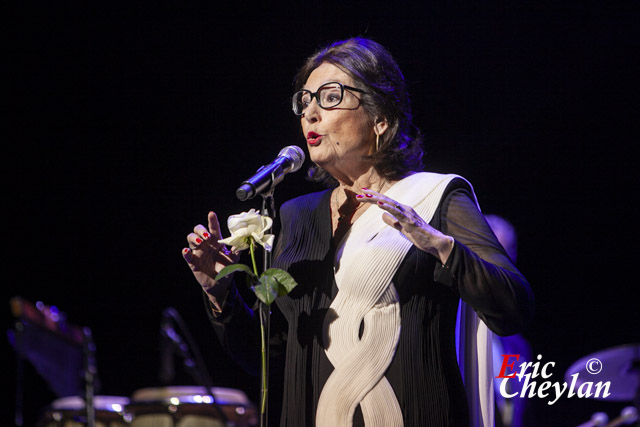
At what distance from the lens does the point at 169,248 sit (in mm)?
4578

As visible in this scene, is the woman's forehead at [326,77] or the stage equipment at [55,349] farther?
the stage equipment at [55,349]

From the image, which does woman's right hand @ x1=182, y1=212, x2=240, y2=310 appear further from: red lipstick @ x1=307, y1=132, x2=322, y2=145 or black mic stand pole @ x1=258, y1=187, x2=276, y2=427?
red lipstick @ x1=307, y1=132, x2=322, y2=145

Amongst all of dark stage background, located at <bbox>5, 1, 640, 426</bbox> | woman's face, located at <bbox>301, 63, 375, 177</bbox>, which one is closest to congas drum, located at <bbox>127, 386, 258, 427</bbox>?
dark stage background, located at <bbox>5, 1, 640, 426</bbox>

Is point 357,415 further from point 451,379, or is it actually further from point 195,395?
point 195,395

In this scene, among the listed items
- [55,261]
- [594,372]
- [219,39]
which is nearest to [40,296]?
[55,261]

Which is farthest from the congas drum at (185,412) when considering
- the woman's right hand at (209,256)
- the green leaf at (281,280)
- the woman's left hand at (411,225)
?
the woman's left hand at (411,225)

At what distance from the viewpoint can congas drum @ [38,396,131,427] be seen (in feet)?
12.1

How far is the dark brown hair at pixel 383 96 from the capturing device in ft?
6.63

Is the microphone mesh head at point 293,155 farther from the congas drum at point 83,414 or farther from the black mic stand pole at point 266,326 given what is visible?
the congas drum at point 83,414

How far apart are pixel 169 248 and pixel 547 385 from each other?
258cm

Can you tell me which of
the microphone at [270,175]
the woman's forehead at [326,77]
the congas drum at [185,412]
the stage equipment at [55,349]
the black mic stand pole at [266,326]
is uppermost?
the woman's forehead at [326,77]

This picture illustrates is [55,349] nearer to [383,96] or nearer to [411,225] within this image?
[383,96]

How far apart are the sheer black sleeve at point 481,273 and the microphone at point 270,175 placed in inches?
16.4

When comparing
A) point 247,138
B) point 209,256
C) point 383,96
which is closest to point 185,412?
point 247,138
